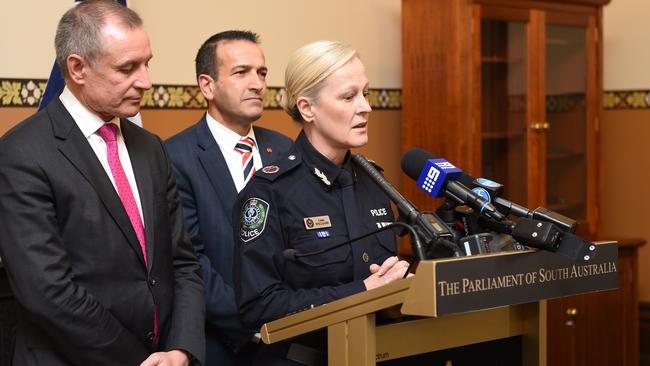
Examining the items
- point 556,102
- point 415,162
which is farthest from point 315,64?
point 556,102

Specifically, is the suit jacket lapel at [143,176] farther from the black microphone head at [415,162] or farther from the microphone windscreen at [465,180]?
the microphone windscreen at [465,180]

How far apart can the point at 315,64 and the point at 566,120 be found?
2.51m

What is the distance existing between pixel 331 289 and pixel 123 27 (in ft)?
2.37

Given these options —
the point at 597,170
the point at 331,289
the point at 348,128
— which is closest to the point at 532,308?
the point at 331,289

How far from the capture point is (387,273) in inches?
73.9

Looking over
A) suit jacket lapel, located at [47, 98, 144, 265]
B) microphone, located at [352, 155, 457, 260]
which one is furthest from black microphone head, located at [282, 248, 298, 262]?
suit jacket lapel, located at [47, 98, 144, 265]

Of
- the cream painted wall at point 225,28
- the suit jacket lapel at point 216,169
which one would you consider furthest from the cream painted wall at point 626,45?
the suit jacket lapel at point 216,169

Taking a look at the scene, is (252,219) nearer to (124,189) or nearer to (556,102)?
(124,189)

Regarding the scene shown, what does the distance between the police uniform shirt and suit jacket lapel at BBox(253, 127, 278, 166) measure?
1.95 feet

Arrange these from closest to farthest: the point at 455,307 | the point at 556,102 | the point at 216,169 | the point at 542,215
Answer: the point at 455,307
the point at 542,215
the point at 216,169
the point at 556,102

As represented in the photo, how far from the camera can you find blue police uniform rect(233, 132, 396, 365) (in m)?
1.94

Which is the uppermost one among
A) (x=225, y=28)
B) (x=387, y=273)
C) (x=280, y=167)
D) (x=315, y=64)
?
(x=225, y=28)

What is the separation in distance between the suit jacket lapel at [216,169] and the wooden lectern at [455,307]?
2.65ft

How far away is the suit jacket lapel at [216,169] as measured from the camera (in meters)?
2.57
